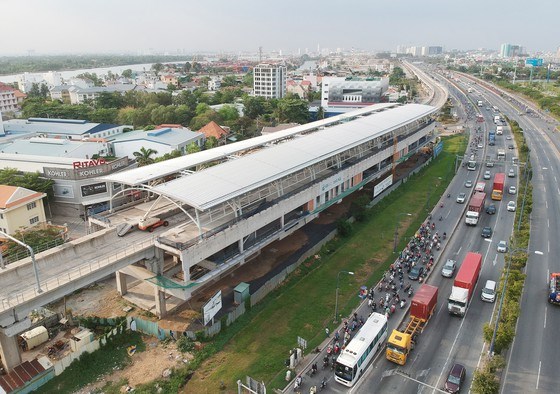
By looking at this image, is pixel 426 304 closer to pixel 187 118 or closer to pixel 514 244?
pixel 514 244

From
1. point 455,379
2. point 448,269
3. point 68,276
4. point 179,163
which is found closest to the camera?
point 455,379

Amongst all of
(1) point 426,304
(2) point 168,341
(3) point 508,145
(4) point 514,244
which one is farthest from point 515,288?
(3) point 508,145

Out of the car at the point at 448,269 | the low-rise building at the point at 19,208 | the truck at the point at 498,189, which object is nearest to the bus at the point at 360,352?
the car at the point at 448,269

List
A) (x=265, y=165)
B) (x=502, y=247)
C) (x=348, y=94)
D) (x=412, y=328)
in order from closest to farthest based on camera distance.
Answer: (x=412, y=328) < (x=265, y=165) < (x=502, y=247) < (x=348, y=94)

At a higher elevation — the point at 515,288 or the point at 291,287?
the point at 515,288

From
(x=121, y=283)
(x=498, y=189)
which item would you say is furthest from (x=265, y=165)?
(x=498, y=189)

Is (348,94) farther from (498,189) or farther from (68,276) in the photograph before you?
(68,276)
